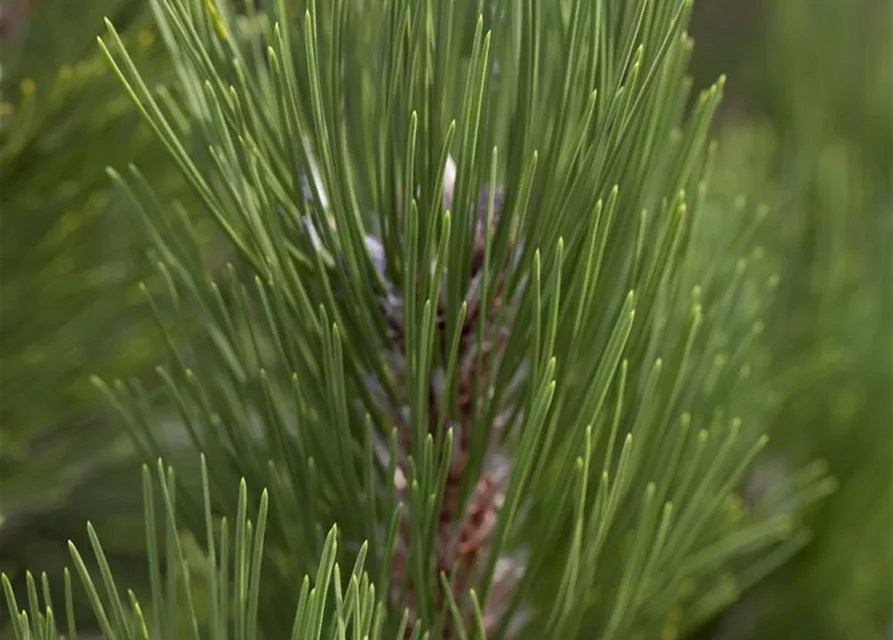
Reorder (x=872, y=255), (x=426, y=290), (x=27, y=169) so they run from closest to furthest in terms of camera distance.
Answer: (x=426, y=290), (x=27, y=169), (x=872, y=255)

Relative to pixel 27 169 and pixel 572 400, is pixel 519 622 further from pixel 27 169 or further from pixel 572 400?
pixel 27 169

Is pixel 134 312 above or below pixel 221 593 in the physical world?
above

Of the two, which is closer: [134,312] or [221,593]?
[221,593]

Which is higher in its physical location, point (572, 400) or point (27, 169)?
point (27, 169)

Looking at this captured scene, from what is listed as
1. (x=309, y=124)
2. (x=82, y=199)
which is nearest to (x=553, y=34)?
(x=309, y=124)

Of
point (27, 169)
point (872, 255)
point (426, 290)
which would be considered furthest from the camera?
point (872, 255)

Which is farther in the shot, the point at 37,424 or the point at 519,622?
the point at 37,424

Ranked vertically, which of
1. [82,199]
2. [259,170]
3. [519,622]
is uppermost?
[82,199]

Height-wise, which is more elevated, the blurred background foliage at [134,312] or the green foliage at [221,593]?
the blurred background foliage at [134,312]

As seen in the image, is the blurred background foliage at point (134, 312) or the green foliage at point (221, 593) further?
the blurred background foliage at point (134, 312)
